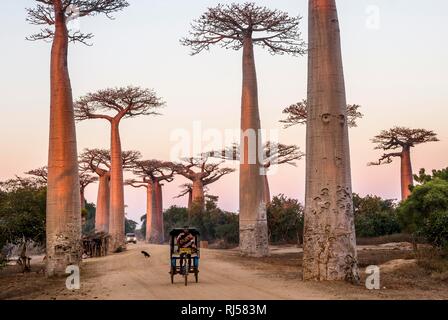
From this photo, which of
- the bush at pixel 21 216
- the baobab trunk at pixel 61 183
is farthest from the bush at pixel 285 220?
the baobab trunk at pixel 61 183

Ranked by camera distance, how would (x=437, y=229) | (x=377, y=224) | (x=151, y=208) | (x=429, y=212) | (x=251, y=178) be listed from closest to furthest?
(x=437, y=229)
(x=429, y=212)
(x=251, y=178)
(x=377, y=224)
(x=151, y=208)

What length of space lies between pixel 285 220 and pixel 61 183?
17.3 m

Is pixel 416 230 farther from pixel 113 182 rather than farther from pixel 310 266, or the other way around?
pixel 113 182

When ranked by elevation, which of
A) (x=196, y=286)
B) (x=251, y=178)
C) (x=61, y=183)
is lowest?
(x=196, y=286)

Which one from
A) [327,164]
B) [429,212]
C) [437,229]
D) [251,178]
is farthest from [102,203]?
[327,164]

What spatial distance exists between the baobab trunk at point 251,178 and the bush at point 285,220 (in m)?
9.15

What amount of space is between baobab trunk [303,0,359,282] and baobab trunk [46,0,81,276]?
535cm

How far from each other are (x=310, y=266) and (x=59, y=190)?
5.77 metres

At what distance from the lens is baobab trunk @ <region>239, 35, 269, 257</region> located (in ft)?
61.5

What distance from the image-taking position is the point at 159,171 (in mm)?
43750

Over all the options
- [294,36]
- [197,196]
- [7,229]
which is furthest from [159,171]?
[7,229]

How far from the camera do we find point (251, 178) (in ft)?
62.3

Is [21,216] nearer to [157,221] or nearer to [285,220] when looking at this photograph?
[285,220]

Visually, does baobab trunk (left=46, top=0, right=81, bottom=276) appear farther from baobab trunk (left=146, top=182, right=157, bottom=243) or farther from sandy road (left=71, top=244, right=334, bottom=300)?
baobab trunk (left=146, top=182, right=157, bottom=243)
